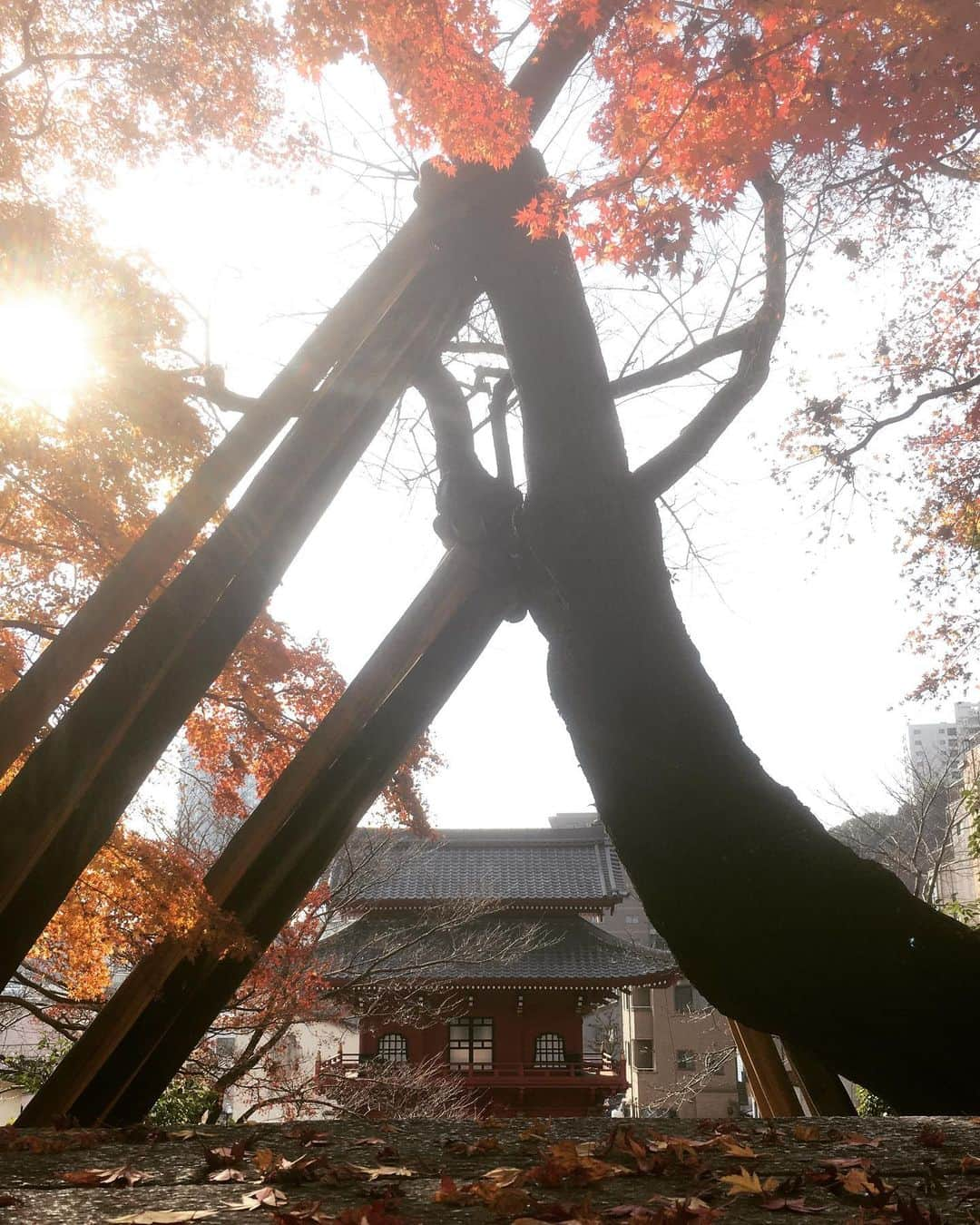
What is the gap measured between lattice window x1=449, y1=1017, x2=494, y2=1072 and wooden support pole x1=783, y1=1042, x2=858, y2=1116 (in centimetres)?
1517

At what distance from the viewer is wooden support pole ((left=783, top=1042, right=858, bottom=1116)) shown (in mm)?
4418

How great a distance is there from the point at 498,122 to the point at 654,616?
9.31 ft

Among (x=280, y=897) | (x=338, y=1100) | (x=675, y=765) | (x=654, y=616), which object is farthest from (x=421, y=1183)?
(x=338, y=1100)

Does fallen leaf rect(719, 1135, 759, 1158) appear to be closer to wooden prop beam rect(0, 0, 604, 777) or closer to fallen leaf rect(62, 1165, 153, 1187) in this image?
fallen leaf rect(62, 1165, 153, 1187)

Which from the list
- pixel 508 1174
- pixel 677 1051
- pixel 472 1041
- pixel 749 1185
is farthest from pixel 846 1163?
pixel 677 1051

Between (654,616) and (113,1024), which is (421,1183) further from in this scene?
(113,1024)

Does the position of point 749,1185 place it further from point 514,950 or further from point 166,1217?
point 514,950

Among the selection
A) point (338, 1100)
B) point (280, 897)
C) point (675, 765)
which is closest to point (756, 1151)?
point (675, 765)

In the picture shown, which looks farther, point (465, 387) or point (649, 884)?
point (465, 387)

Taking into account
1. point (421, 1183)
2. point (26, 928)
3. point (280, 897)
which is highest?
point (280, 897)

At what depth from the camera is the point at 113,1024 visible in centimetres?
433

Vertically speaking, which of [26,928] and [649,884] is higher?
[649,884]

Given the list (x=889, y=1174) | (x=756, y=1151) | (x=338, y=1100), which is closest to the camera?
(x=889, y=1174)

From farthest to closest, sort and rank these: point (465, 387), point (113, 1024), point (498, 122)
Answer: point (465, 387) → point (498, 122) → point (113, 1024)
